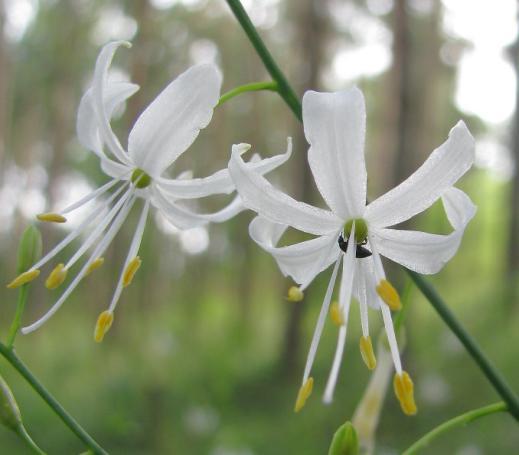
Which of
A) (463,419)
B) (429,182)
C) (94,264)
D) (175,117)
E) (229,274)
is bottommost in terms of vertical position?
(463,419)

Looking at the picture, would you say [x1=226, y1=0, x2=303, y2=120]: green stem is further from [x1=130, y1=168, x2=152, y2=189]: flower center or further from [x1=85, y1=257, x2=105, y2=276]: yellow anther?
[x1=85, y1=257, x2=105, y2=276]: yellow anther

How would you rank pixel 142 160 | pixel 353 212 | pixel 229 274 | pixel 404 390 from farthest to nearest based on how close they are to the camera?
pixel 229 274 → pixel 142 160 → pixel 353 212 → pixel 404 390

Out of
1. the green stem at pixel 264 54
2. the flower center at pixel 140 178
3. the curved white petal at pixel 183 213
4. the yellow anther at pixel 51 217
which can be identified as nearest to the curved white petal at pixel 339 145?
the green stem at pixel 264 54

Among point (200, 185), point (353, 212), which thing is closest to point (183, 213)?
point (200, 185)

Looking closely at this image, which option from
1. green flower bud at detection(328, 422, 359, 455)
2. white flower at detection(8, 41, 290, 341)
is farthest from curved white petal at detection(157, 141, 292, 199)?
green flower bud at detection(328, 422, 359, 455)

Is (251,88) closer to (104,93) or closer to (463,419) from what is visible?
(104,93)

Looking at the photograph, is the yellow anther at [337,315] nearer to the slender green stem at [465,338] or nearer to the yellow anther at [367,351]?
the yellow anther at [367,351]

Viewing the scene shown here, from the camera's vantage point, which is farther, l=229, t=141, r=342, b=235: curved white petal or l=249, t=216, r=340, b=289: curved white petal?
l=249, t=216, r=340, b=289: curved white petal
